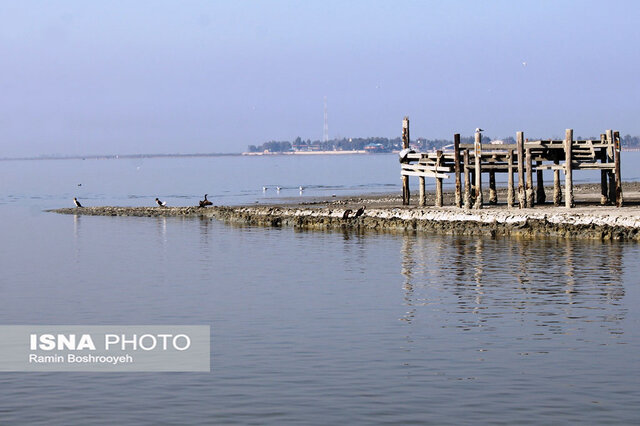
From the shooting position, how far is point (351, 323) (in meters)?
22.3

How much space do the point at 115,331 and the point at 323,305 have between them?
5.26 meters

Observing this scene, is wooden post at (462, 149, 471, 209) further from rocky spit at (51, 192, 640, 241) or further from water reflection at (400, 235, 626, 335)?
water reflection at (400, 235, 626, 335)

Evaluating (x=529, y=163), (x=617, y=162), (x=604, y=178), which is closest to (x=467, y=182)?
(x=529, y=163)

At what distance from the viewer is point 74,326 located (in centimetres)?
2253

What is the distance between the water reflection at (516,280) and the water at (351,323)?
0.23ft

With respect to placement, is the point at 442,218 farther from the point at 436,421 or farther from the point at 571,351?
the point at 436,421

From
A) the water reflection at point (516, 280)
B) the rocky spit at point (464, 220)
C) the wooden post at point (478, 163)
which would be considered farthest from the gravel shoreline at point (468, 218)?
the water reflection at point (516, 280)

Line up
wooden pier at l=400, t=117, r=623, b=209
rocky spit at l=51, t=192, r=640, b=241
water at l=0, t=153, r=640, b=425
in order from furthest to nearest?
1. wooden pier at l=400, t=117, r=623, b=209
2. rocky spit at l=51, t=192, r=640, b=241
3. water at l=0, t=153, r=640, b=425

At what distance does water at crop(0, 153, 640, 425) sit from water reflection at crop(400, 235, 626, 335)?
69mm

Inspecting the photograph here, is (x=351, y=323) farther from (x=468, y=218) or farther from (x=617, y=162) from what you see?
(x=617, y=162)

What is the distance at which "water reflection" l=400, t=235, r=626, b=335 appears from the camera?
2278 cm

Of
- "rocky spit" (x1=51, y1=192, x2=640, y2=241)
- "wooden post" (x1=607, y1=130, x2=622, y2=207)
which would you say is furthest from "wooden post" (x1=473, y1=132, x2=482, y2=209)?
"wooden post" (x1=607, y1=130, x2=622, y2=207)

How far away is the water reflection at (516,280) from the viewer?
22.8 m

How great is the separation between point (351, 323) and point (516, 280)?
7454 millimetres
